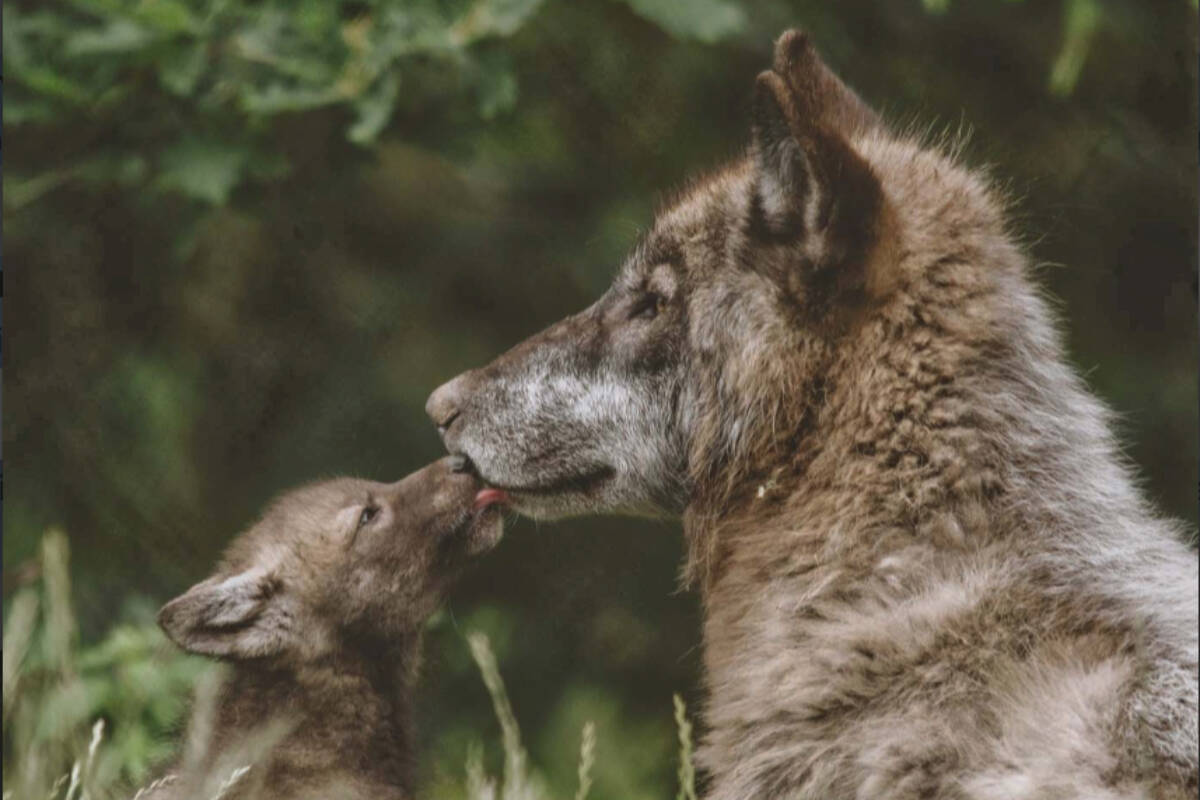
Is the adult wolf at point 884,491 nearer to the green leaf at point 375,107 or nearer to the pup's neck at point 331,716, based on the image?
the pup's neck at point 331,716

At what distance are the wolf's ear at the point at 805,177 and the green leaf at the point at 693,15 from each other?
1.40 meters

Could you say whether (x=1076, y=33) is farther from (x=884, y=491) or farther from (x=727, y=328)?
(x=884, y=491)

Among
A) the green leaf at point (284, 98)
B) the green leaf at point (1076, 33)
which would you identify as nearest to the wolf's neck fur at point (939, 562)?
the green leaf at point (1076, 33)

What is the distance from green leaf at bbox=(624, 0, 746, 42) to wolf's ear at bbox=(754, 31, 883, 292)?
140 centimetres

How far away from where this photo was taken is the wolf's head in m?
3.25

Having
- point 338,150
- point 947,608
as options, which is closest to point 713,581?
point 947,608

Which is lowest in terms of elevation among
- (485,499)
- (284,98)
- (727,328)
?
(485,499)

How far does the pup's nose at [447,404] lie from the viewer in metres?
4.03

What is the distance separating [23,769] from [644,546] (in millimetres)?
4322

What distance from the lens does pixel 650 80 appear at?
6.45 metres

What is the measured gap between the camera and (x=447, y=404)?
405cm

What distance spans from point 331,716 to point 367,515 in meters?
0.60

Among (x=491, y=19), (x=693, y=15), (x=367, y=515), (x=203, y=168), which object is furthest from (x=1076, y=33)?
(x=203, y=168)

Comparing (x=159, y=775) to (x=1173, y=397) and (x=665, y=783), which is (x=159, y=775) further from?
(x=1173, y=397)
